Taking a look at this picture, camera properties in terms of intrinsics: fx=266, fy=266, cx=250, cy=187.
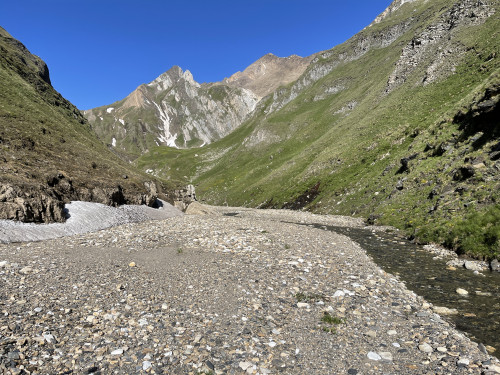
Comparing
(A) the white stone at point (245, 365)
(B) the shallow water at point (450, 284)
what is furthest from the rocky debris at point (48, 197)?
(B) the shallow water at point (450, 284)

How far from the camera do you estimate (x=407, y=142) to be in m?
51.0

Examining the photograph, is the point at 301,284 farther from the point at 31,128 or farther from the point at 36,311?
the point at 31,128

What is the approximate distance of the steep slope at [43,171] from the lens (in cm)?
2658

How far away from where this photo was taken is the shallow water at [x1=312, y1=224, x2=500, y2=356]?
10.8 meters

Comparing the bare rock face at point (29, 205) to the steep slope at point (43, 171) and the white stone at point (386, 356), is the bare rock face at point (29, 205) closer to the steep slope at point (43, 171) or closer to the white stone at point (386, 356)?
the steep slope at point (43, 171)

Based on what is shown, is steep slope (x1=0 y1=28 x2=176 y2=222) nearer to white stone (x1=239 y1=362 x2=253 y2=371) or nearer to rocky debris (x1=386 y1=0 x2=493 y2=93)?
white stone (x1=239 y1=362 x2=253 y2=371)

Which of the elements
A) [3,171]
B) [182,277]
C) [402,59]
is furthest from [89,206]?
[402,59]

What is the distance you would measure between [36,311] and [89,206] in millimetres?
27620

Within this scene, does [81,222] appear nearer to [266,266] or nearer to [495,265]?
[266,266]


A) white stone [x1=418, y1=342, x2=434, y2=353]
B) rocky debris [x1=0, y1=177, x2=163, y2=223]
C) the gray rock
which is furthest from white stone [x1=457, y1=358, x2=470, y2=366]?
rocky debris [x1=0, y1=177, x2=163, y2=223]

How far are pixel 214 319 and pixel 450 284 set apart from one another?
1331 centimetres

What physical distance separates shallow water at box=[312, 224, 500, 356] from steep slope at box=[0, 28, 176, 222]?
1264 inches

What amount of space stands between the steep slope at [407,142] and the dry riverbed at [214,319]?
11.4 meters

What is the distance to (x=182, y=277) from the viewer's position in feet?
49.5
